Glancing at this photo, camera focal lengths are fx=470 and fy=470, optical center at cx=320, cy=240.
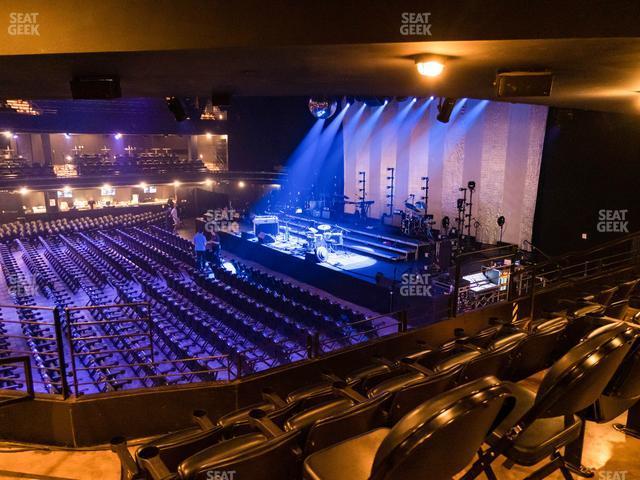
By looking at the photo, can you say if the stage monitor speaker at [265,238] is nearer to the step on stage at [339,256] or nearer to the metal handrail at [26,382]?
the step on stage at [339,256]

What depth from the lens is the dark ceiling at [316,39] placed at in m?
2.65

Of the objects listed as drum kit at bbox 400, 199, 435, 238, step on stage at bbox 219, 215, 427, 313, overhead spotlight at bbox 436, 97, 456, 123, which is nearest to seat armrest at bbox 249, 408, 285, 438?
overhead spotlight at bbox 436, 97, 456, 123

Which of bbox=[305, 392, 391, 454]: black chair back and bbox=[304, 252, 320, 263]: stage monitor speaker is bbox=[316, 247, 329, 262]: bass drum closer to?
bbox=[304, 252, 320, 263]: stage monitor speaker

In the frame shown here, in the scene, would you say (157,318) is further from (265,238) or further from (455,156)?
(455,156)

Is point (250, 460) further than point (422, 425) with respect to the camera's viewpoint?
Yes

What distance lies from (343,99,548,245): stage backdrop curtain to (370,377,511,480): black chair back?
39.8ft

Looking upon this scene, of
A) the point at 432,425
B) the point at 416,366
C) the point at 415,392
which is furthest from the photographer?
the point at 416,366

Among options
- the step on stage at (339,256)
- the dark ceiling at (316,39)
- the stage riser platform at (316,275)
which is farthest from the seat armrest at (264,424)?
the stage riser platform at (316,275)

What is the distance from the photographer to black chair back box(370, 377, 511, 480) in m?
1.33

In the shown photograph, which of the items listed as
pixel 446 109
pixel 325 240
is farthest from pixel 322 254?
pixel 446 109

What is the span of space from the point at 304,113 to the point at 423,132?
23.1 feet

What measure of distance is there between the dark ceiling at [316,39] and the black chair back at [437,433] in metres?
2.11

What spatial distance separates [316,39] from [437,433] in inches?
93.2

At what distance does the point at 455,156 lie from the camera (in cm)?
1534
